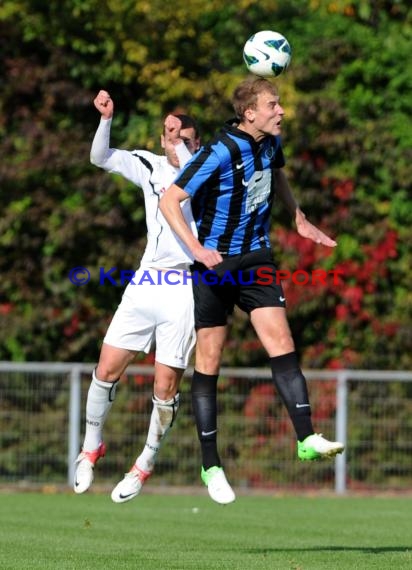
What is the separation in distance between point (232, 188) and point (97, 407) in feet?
6.61

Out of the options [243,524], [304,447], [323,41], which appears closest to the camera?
[304,447]

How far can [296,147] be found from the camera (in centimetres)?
1738

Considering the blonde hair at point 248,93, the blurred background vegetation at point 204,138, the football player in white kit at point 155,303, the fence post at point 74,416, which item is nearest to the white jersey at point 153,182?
the football player in white kit at point 155,303

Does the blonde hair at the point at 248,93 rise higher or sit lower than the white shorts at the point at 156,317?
Result: higher

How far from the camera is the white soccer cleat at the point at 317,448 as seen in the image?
25.5ft

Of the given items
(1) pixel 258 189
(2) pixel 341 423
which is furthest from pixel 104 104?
(2) pixel 341 423

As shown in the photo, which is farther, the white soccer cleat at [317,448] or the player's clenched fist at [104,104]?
the player's clenched fist at [104,104]

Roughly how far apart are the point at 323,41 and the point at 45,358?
5.33 meters

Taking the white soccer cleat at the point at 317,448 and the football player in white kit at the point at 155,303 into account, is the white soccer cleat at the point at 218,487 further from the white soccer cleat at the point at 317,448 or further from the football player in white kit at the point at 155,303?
the football player in white kit at the point at 155,303

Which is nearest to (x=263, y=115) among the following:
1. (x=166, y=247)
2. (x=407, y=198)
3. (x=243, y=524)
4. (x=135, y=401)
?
(x=166, y=247)

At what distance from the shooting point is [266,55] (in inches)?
341

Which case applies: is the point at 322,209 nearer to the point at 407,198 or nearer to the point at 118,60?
the point at 407,198

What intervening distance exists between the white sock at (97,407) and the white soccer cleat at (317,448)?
179 cm

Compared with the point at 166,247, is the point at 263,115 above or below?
above
